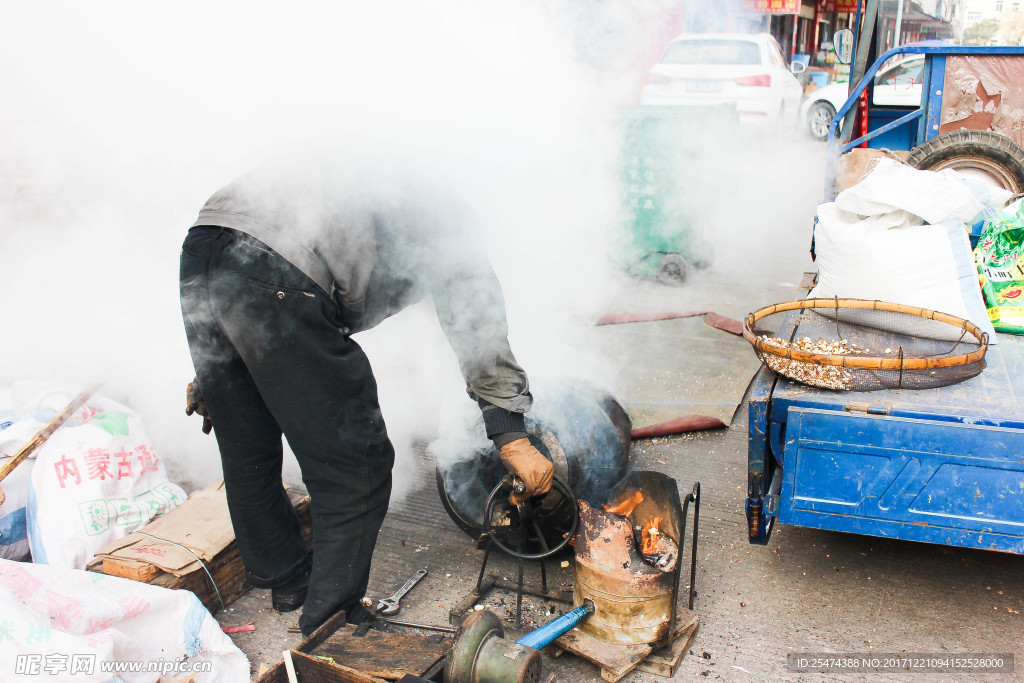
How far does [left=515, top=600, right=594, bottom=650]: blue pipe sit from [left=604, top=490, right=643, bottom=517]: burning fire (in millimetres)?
276

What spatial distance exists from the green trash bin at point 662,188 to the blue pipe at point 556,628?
4.24m

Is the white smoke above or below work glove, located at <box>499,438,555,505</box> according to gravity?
above

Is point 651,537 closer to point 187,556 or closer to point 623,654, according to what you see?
point 623,654

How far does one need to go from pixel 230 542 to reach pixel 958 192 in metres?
2.70

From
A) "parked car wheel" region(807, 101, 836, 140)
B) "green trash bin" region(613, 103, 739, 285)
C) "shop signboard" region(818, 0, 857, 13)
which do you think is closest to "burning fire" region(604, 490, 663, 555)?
"green trash bin" region(613, 103, 739, 285)

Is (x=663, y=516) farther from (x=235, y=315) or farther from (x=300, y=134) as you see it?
(x=300, y=134)

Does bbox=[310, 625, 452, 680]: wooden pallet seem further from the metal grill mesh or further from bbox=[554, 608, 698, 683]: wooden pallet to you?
the metal grill mesh

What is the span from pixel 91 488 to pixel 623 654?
69.7 inches

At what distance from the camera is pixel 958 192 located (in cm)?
253

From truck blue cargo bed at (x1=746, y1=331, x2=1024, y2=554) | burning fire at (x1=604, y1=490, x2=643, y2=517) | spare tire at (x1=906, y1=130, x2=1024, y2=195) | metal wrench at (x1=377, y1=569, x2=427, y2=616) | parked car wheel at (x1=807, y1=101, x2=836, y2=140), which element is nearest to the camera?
truck blue cargo bed at (x1=746, y1=331, x2=1024, y2=554)

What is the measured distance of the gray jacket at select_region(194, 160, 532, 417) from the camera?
6.13 feet

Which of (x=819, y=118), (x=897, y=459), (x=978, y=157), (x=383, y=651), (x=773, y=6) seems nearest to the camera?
(x=383, y=651)

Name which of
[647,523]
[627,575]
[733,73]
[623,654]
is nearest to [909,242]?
[647,523]

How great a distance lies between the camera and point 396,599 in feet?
7.77
